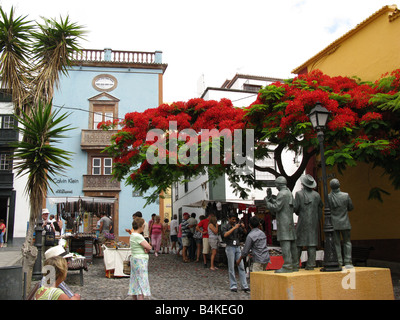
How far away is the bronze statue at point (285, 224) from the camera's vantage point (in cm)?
620

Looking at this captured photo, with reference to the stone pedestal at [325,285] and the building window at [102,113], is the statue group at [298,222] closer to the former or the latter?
the stone pedestal at [325,285]

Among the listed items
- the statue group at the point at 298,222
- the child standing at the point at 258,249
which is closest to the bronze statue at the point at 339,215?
the statue group at the point at 298,222

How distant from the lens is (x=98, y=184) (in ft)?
73.8

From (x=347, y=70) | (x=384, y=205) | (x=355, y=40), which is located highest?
(x=355, y=40)

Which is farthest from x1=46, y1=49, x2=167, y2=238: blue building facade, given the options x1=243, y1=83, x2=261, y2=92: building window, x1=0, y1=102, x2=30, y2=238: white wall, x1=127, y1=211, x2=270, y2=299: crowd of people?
x1=127, y1=211, x2=270, y2=299: crowd of people

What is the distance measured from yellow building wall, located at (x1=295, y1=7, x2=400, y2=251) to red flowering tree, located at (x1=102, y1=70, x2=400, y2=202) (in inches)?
64.8

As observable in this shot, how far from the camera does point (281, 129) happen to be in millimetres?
9680

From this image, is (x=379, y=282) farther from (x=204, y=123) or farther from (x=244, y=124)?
(x=204, y=123)

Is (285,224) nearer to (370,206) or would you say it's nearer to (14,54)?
(14,54)

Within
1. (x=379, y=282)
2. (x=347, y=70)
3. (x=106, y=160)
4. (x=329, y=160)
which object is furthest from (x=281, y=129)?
(x=106, y=160)

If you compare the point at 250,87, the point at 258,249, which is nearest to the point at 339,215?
the point at 258,249

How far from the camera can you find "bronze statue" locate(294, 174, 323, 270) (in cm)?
645

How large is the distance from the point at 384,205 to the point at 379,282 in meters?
6.70

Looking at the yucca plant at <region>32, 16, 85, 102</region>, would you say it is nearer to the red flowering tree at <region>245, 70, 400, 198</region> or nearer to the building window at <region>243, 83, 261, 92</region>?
the red flowering tree at <region>245, 70, 400, 198</region>
